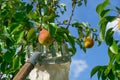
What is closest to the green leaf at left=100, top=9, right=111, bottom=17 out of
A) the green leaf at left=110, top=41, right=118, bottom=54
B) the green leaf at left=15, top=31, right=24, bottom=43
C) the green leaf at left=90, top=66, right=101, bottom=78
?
the green leaf at left=110, top=41, right=118, bottom=54

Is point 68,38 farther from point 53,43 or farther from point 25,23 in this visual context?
point 25,23

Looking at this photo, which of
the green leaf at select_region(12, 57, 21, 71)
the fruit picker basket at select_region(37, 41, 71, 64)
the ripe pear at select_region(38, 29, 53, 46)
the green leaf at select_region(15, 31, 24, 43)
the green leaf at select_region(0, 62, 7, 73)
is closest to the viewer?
the fruit picker basket at select_region(37, 41, 71, 64)

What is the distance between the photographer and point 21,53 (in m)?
2.46

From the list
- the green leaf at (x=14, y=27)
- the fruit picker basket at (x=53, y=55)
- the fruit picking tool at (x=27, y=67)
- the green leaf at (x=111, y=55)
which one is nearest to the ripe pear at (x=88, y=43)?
the green leaf at (x=111, y=55)

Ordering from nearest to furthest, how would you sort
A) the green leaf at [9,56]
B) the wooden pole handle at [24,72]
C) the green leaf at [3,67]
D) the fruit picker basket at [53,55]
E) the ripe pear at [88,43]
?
1. the wooden pole handle at [24,72]
2. the fruit picker basket at [53,55]
3. the green leaf at [9,56]
4. the ripe pear at [88,43]
5. the green leaf at [3,67]

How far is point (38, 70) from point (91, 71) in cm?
60

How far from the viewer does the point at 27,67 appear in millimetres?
1586

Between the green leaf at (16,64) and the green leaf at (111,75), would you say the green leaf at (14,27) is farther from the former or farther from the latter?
the green leaf at (111,75)

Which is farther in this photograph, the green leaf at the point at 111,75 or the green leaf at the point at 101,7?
the green leaf at the point at 111,75

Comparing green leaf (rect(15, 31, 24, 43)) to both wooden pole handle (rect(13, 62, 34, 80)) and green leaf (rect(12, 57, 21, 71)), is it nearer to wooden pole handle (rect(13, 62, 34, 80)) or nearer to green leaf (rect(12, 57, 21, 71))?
green leaf (rect(12, 57, 21, 71))

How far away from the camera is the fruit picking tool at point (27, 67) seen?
60.9 inches

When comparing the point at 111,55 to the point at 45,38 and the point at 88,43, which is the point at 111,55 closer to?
the point at 45,38

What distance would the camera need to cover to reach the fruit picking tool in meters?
1.55

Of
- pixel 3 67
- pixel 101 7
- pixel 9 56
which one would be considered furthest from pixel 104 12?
pixel 3 67
